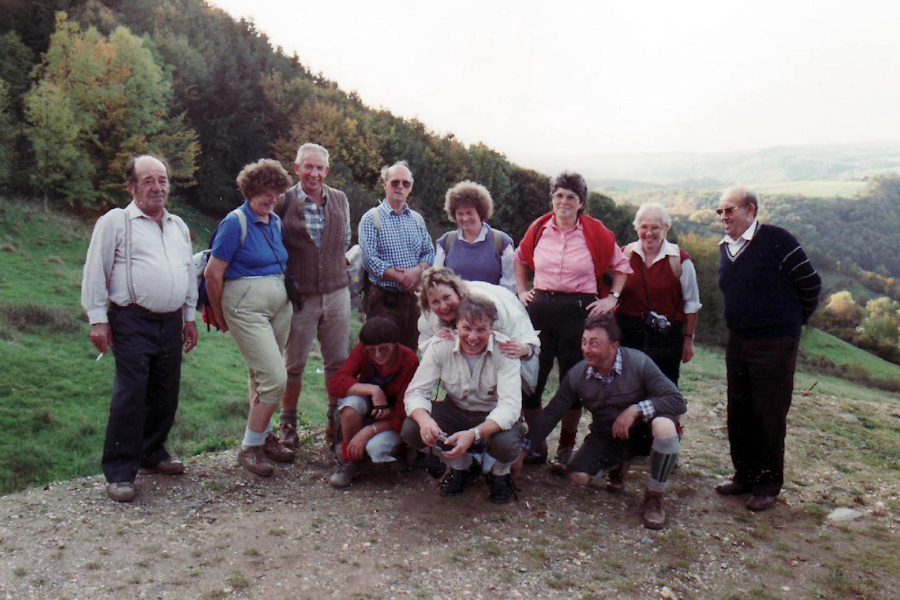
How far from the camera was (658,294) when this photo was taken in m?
5.30

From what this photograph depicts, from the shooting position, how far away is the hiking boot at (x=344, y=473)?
197 inches

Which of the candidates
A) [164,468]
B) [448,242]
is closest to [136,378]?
[164,468]

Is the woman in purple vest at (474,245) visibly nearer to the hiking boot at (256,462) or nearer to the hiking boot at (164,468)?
the hiking boot at (256,462)

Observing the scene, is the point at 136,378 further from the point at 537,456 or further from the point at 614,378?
the point at 614,378

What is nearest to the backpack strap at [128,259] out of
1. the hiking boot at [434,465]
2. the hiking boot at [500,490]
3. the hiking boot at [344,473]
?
the hiking boot at [344,473]

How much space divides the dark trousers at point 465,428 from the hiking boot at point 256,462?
1189 mm

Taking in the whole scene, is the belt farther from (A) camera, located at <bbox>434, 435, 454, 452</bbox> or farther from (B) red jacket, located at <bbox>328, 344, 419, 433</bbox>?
(A) camera, located at <bbox>434, 435, 454, 452</bbox>

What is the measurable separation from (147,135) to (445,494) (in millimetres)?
29718

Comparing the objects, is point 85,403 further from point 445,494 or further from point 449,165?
point 449,165

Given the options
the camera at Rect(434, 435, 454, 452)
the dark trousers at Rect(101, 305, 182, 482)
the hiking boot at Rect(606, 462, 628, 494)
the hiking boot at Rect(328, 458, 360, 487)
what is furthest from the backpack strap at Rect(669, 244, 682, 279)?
the dark trousers at Rect(101, 305, 182, 482)

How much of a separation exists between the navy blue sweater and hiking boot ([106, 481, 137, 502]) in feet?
14.9

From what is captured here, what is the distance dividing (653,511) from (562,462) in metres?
0.99

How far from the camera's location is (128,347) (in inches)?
178

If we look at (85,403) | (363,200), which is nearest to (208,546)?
(85,403)
